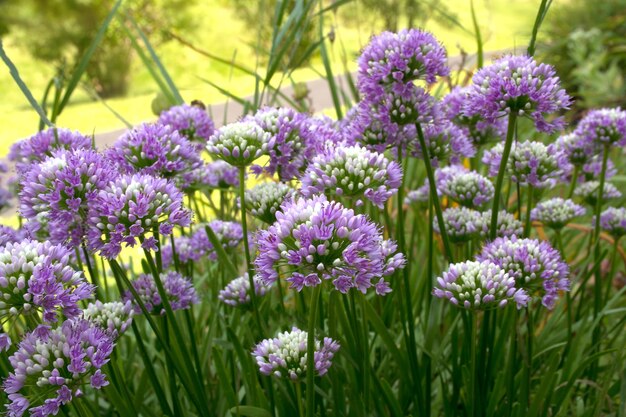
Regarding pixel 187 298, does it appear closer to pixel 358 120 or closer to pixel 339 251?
pixel 358 120

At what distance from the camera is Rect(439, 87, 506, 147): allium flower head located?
2193 millimetres

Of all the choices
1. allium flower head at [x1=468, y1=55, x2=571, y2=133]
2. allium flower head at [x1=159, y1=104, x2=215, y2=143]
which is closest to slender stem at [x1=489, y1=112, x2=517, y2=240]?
allium flower head at [x1=468, y1=55, x2=571, y2=133]

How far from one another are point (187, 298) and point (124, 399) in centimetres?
33

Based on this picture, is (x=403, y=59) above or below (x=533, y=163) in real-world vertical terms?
above

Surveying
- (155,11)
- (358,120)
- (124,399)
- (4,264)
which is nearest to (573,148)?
(358,120)

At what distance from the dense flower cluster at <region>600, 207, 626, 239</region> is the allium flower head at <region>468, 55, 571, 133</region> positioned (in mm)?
800

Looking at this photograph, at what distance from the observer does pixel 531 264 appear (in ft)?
5.57

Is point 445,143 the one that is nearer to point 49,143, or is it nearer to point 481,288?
point 481,288

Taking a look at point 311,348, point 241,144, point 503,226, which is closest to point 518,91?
point 503,226

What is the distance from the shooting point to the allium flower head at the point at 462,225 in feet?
6.78

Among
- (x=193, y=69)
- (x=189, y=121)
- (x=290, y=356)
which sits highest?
(x=193, y=69)

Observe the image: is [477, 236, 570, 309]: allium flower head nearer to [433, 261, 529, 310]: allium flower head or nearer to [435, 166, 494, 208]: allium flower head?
[433, 261, 529, 310]: allium flower head

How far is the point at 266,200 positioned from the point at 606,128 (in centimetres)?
113

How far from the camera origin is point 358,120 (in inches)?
76.4
